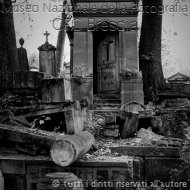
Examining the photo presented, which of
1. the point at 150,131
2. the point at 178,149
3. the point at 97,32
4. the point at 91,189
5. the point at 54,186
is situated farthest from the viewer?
the point at 97,32

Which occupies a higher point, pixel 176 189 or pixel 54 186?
pixel 54 186

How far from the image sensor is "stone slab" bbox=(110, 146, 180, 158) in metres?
5.54

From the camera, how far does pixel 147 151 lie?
5613mm

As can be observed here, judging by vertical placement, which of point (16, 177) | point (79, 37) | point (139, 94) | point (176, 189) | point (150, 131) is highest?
point (79, 37)

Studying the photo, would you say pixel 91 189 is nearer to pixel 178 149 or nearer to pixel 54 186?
pixel 54 186

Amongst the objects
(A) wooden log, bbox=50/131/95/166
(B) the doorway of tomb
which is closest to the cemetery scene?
(A) wooden log, bbox=50/131/95/166

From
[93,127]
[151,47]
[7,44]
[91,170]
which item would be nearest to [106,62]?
[151,47]

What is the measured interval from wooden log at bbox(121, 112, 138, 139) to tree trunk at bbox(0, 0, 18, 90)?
4.09 m

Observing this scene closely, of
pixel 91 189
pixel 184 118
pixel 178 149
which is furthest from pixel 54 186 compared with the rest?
pixel 184 118

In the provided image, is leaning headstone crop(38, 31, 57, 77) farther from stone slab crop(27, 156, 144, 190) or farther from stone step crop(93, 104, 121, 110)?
stone slab crop(27, 156, 144, 190)

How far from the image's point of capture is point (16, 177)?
196 inches

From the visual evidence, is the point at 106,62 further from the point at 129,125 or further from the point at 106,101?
the point at 129,125

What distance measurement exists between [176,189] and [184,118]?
218 centimetres

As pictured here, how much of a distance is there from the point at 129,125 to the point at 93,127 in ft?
2.79
